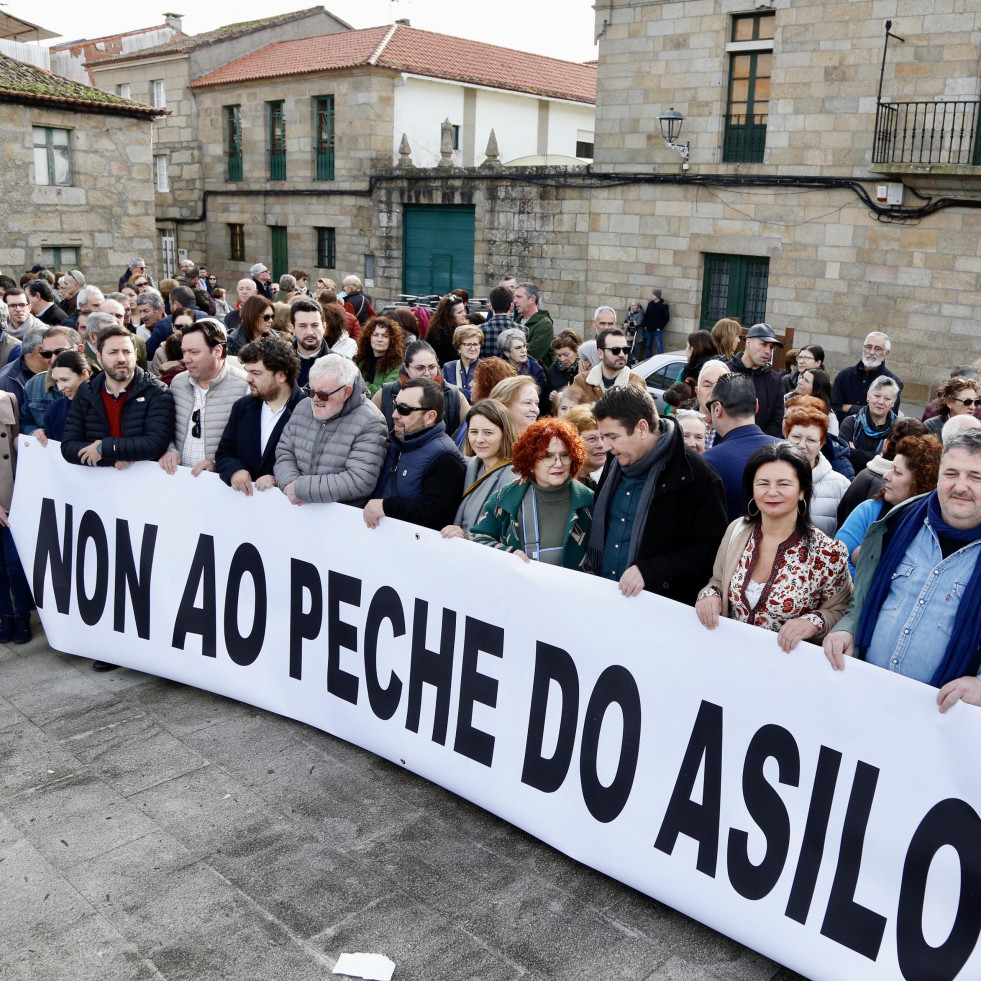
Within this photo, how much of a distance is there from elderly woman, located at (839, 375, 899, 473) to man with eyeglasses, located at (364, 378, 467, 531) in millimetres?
3246

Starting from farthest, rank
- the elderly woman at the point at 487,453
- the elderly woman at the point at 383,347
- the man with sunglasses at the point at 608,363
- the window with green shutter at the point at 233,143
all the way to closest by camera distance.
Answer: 1. the window with green shutter at the point at 233,143
2. the elderly woman at the point at 383,347
3. the man with sunglasses at the point at 608,363
4. the elderly woman at the point at 487,453

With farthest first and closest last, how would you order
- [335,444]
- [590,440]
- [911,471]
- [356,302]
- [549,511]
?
[356,302] → [590,440] → [335,444] → [549,511] → [911,471]

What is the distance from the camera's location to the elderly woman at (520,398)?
486 cm

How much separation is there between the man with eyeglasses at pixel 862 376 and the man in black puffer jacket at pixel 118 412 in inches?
234

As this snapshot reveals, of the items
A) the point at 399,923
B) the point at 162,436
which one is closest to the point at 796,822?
the point at 399,923

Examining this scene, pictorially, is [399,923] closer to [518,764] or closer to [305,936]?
[305,936]

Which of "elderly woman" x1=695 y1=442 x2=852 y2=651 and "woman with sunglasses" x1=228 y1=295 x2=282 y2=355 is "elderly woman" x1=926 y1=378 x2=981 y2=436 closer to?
"elderly woman" x1=695 y1=442 x2=852 y2=651

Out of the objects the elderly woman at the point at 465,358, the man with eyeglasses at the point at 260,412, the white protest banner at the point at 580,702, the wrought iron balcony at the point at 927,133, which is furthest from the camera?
the wrought iron balcony at the point at 927,133

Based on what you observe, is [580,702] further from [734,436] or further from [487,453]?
[734,436]

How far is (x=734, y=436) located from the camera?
464 centimetres

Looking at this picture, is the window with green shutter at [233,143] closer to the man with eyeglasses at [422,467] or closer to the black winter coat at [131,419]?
the black winter coat at [131,419]

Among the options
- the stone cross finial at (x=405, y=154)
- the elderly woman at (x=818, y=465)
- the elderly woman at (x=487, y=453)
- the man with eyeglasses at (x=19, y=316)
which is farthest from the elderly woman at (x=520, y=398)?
the stone cross finial at (x=405, y=154)

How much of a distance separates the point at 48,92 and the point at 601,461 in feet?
66.2

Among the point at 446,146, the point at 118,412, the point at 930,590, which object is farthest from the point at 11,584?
the point at 446,146
